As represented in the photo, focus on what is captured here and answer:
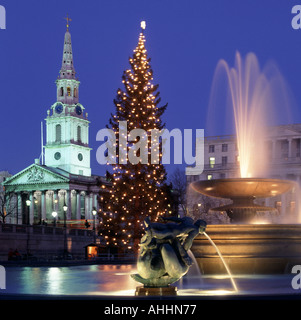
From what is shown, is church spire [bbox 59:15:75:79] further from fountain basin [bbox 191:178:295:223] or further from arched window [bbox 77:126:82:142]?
fountain basin [bbox 191:178:295:223]

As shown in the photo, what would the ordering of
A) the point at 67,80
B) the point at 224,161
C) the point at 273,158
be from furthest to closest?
1. the point at 67,80
2. the point at 224,161
3. the point at 273,158

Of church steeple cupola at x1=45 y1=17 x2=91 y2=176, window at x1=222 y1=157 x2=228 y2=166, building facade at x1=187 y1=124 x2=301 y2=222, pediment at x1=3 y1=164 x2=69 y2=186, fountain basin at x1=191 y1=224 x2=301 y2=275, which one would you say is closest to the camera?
fountain basin at x1=191 y1=224 x2=301 y2=275

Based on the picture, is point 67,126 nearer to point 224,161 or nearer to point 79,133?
point 79,133

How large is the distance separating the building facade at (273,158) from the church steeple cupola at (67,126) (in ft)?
130

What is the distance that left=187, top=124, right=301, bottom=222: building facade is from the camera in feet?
259

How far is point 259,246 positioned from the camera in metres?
15.6

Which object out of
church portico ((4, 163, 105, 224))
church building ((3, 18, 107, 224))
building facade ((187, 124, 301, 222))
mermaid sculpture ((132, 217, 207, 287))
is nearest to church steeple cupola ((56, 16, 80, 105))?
church building ((3, 18, 107, 224))

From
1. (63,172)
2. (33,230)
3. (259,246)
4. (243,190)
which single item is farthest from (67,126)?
(259,246)

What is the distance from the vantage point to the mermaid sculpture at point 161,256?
33.4 feet

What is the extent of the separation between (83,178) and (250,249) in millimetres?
99398

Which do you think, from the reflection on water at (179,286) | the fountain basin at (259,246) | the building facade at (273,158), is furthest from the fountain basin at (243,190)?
the building facade at (273,158)

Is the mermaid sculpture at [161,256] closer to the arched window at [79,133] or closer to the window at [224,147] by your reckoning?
the window at [224,147]

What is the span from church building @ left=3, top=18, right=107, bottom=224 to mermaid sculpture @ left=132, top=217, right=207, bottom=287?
96.5 meters

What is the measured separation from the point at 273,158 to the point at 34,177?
45.4 metres
